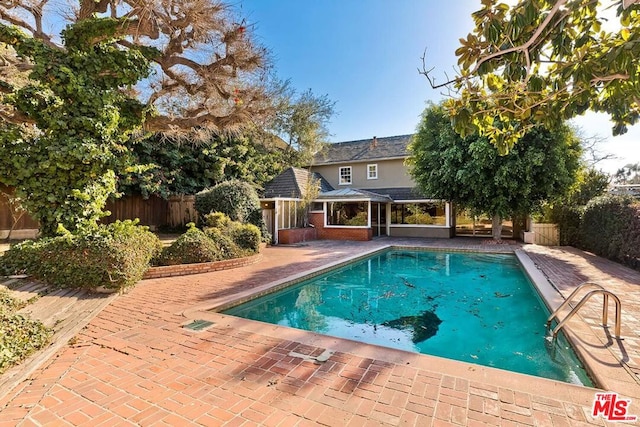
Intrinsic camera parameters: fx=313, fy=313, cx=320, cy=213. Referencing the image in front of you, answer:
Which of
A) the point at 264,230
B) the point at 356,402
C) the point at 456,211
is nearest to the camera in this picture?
the point at 356,402

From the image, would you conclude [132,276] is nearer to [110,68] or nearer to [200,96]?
[110,68]

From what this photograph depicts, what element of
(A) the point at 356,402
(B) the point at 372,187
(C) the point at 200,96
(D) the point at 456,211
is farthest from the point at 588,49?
(B) the point at 372,187

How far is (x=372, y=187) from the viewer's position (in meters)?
23.8

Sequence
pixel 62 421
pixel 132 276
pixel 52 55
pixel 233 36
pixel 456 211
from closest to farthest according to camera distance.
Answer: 1. pixel 62 421
2. pixel 132 276
3. pixel 52 55
4. pixel 233 36
5. pixel 456 211

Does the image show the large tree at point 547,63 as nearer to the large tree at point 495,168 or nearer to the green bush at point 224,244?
the green bush at point 224,244

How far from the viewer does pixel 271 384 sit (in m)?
3.40

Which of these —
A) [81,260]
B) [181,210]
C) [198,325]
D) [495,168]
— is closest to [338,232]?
[495,168]

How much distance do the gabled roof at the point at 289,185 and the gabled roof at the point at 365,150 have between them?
463 cm

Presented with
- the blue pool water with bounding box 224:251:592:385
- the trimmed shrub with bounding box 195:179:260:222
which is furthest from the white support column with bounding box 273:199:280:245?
the blue pool water with bounding box 224:251:592:385

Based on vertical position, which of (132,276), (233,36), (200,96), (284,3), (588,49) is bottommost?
(132,276)

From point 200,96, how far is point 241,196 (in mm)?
4653

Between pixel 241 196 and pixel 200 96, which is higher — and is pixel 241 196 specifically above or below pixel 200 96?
below

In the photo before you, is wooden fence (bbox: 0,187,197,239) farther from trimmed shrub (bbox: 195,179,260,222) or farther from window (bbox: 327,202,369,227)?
window (bbox: 327,202,369,227)

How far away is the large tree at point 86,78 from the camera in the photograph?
25.0ft
